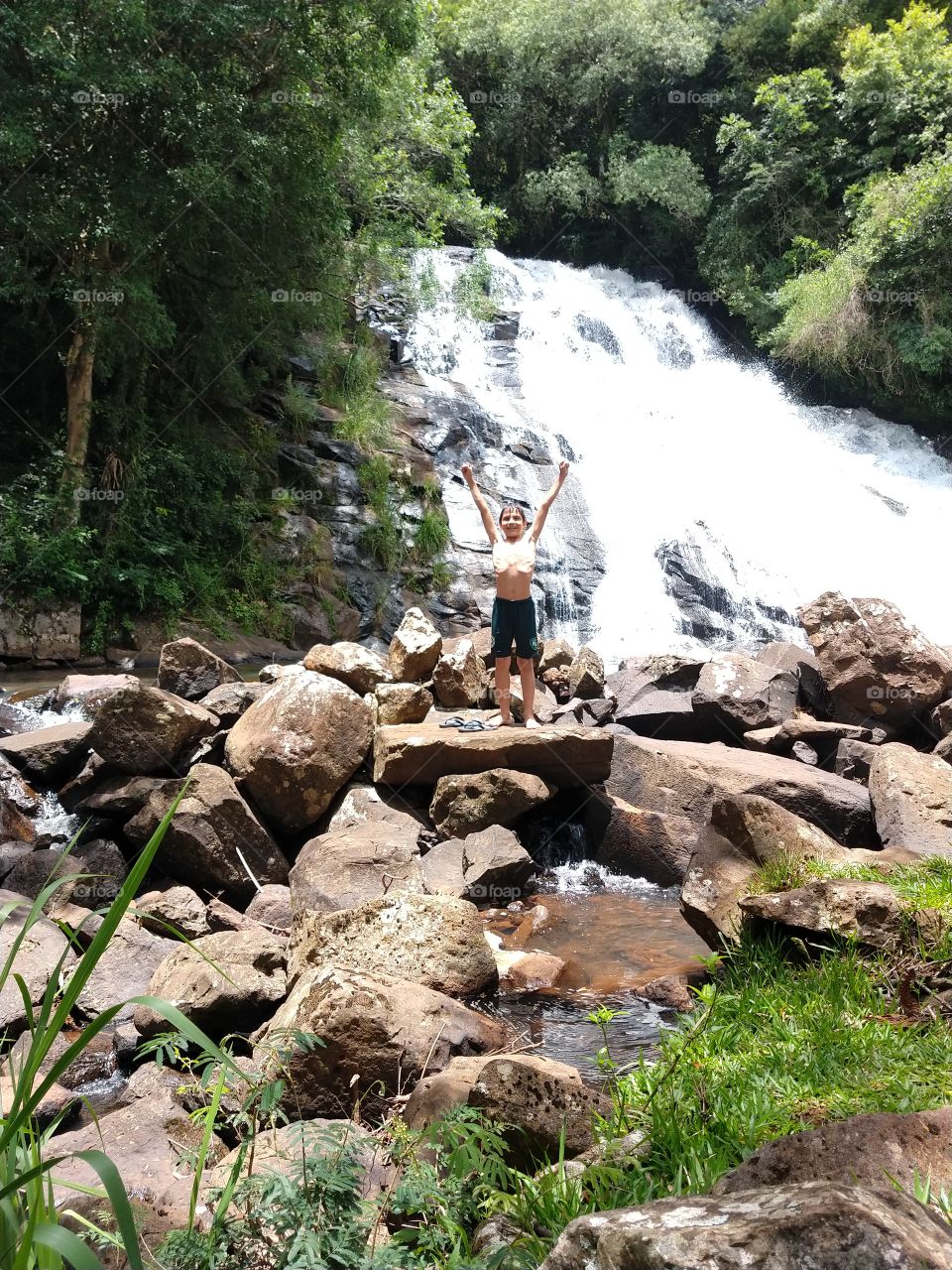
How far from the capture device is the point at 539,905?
19.8 feet

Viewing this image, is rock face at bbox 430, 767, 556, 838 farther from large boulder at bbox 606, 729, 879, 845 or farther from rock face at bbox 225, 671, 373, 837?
large boulder at bbox 606, 729, 879, 845

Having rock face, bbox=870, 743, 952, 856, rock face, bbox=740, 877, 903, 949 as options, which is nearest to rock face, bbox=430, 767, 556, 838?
rock face, bbox=870, 743, 952, 856

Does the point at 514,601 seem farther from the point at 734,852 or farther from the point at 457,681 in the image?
the point at 734,852

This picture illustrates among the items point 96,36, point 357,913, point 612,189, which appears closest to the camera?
point 357,913

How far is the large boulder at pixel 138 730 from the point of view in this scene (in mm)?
6453

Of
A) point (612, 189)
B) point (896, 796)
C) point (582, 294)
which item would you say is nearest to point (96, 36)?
point (896, 796)

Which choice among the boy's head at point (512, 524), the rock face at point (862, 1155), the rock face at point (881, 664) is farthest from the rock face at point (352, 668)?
the rock face at point (862, 1155)

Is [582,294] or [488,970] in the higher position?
[582,294]

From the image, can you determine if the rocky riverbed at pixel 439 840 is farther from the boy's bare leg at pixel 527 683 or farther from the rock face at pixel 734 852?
the boy's bare leg at pixel 527 683

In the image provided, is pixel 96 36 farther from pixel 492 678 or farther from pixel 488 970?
pixel 488 970

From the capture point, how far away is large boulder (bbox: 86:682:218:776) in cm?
645

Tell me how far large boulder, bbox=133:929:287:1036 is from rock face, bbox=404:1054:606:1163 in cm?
146

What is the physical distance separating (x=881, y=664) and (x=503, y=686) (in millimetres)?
3533

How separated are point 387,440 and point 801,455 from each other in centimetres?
844
